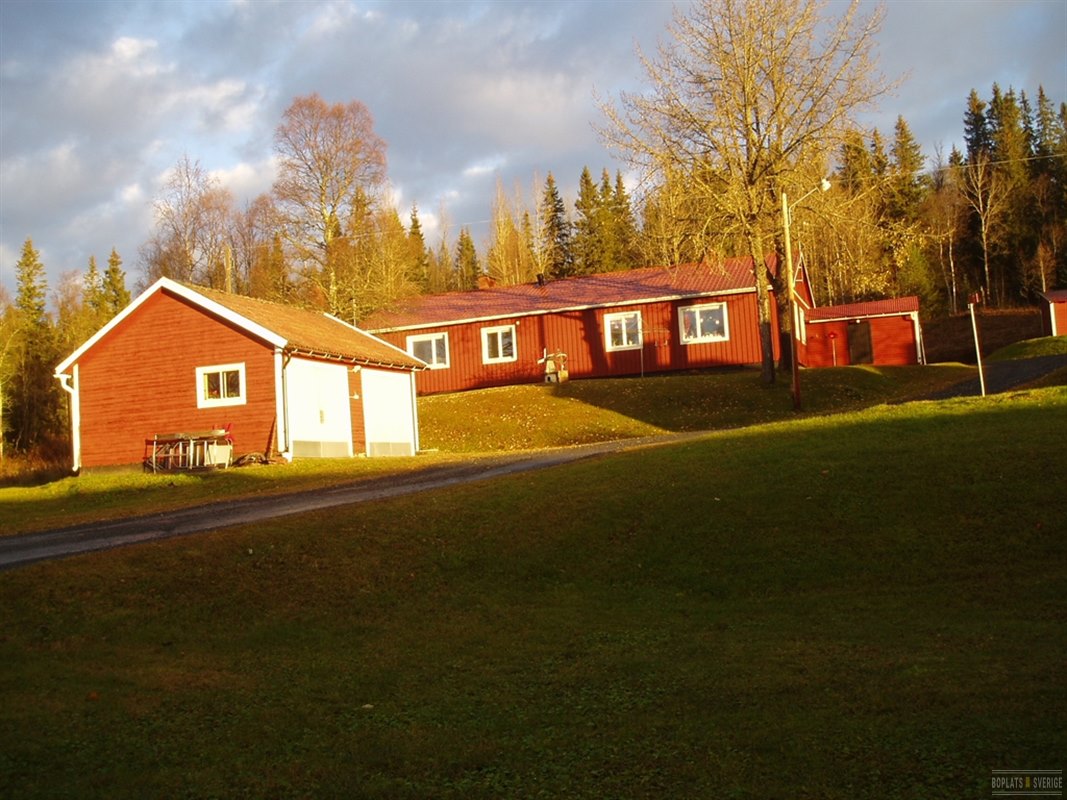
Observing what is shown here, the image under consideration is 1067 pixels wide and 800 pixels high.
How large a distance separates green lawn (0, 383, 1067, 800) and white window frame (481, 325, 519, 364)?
3077 cm

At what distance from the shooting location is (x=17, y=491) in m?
24.8

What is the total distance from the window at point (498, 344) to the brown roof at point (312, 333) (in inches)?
431

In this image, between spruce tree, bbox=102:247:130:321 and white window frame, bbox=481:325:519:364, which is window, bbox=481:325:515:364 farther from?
spruce tree, bbox=102:247:130:321

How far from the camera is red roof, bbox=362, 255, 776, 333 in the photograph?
4331 cm

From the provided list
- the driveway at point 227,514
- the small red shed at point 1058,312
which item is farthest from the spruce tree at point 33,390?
the small red shed at point 1058,312

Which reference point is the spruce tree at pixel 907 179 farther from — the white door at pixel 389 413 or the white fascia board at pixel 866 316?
the white door at pixel 389 413

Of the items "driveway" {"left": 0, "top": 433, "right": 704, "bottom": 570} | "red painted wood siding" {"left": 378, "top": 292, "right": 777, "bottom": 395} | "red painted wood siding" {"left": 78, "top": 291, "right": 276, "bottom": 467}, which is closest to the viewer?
"driveway" {"left": 0, "top": 433, "right": 704, "bottom": 570}

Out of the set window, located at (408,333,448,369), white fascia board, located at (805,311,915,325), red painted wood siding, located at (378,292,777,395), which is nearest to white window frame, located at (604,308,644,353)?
red painted wood siding, located at (378,292,777,395)

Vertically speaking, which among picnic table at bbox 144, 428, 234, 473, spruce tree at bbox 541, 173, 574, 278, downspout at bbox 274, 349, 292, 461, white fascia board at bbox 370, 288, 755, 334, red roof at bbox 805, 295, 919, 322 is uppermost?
spruce tree at bbox 541, 173, 574, 278

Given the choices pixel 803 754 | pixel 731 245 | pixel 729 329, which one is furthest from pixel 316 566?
pixel 729 329

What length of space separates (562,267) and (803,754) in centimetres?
8045

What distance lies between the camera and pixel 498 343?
4603cm

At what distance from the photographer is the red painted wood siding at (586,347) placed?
42719mm

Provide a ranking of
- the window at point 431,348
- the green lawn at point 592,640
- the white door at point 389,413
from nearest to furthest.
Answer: the green lawn at point 592,640
the white door at point 389,413
the window at point 431,348
